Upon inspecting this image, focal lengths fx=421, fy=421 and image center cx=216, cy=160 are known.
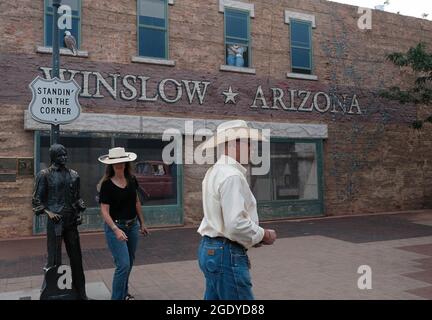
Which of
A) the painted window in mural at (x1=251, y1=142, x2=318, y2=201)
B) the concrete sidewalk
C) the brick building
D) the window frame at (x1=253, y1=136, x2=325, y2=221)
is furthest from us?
the painted window in mural at (x1=251, y1=142, x2=318, y2=201)

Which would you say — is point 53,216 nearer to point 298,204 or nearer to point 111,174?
point 111,174

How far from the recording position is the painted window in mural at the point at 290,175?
13670mm

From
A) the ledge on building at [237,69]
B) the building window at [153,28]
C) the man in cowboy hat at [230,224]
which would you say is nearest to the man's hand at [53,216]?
the man in cowboy hat at [230,224]

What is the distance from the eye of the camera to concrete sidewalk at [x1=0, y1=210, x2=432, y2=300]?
5.64m

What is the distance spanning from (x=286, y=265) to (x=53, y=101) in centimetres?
454

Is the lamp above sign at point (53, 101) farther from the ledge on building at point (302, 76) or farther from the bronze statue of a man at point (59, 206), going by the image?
the ledge on building at point (302, 76)

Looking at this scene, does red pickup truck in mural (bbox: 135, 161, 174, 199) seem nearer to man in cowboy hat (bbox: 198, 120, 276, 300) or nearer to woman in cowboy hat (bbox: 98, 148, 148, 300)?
woman in cowboy hat (bbox: 98, 148, 148, 300)

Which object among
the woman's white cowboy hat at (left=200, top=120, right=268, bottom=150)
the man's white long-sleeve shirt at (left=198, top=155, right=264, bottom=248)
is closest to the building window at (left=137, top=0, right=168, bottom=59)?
the woman's white cowboy hat at (left=200, top=120, right=268, bottom=150)

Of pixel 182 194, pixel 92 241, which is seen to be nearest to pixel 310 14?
pixel 182 194

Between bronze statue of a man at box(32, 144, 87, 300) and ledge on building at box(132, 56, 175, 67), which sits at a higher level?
ledge on building at box(132, 56, 175, 67)

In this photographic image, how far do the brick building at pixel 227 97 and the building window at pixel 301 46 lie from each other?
0.04m

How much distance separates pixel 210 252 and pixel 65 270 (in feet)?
9.08

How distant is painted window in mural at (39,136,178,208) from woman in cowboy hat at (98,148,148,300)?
6.38 m
